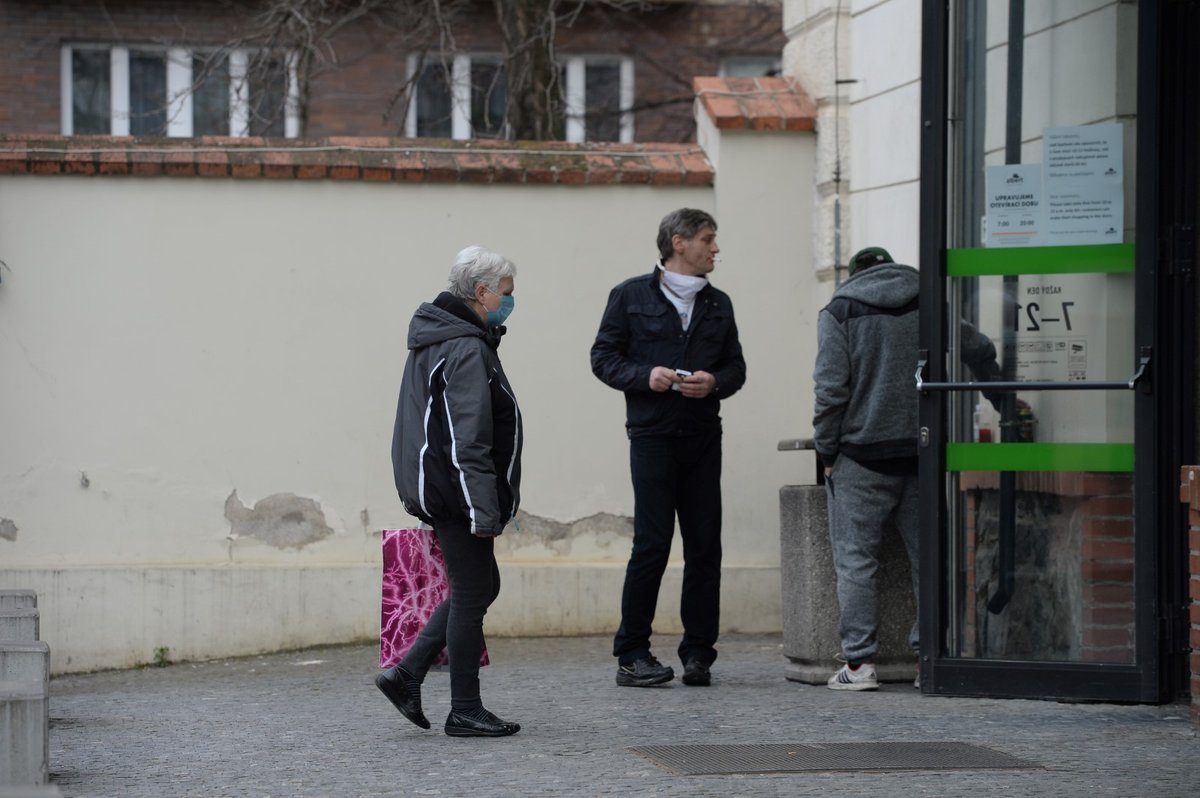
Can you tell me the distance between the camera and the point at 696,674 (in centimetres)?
751

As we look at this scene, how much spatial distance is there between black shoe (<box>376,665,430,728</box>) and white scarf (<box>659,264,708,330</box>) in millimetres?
2083

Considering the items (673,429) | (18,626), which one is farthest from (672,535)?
(18,626)

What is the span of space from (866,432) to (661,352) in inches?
36.0

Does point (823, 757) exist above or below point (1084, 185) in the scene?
below

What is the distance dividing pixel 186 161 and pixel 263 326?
0.92 m

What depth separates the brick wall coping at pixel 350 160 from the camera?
9062 mm

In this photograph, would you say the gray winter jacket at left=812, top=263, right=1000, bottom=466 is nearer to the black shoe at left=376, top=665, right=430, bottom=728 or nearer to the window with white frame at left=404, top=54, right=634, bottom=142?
the black shoe at left=376, top=665, right=430, bottom=728

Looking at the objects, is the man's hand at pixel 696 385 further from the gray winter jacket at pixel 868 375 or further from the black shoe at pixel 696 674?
the black shoe at pixel 696 674

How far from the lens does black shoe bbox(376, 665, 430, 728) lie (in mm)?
6195

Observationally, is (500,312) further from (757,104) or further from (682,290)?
(757,104)

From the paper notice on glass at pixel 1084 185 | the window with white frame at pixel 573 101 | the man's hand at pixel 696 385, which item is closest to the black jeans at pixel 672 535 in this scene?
the man's hand at pixel 696 385

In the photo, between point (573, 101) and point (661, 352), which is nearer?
point (661, 352)

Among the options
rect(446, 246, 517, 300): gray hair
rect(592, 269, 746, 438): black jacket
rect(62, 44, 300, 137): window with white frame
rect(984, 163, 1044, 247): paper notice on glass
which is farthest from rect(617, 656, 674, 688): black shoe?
rect(62, 44, 300, 137): window with white frame

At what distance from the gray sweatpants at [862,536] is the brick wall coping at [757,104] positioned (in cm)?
263
